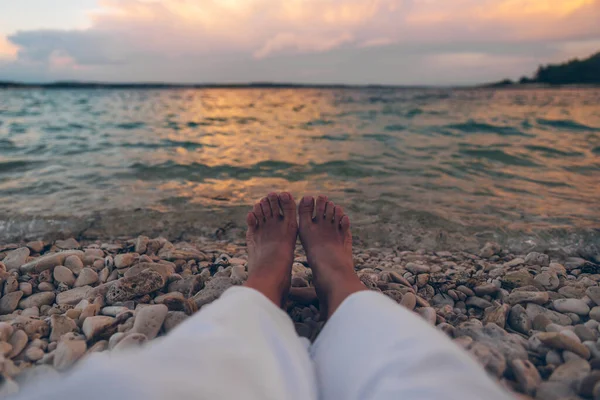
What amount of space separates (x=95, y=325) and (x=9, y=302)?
2.16 feet

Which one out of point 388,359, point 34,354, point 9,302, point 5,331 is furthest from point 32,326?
point 388,359

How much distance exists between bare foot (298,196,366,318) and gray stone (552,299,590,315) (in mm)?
963

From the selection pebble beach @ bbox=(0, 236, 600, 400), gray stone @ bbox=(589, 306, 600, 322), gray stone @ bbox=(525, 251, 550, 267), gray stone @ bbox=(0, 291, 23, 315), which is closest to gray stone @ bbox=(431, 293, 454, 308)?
pebble beach @ bbox=(0, 236, 600, 400)

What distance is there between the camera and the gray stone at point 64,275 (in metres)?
2.01

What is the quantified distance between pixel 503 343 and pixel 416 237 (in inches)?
64.2

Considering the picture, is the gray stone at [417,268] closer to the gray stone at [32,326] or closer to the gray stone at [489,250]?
the gray stone at [489,250]

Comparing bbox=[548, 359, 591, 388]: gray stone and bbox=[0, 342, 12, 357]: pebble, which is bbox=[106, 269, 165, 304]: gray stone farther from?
bbox=[548, 359, 591, 388]: gray stone

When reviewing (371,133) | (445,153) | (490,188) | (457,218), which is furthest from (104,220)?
(371,133)

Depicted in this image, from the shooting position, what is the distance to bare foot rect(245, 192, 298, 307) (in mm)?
1632

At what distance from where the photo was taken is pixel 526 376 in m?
1.21

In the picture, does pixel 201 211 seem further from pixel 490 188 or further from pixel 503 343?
pixel 490 188

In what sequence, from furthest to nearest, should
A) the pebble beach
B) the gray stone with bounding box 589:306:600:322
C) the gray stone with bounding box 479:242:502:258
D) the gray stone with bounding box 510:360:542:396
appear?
the gray stone with bounding box 479:242:502:258 < the gray stone with bounding box 589:306:600:322 < the pebble beach < the gray stone with bounding box 510:360:542:396

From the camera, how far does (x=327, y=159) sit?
18.9 ft

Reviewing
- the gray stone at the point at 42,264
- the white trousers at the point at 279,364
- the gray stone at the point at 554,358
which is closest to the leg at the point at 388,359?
the white trousers at the point at 279,364
